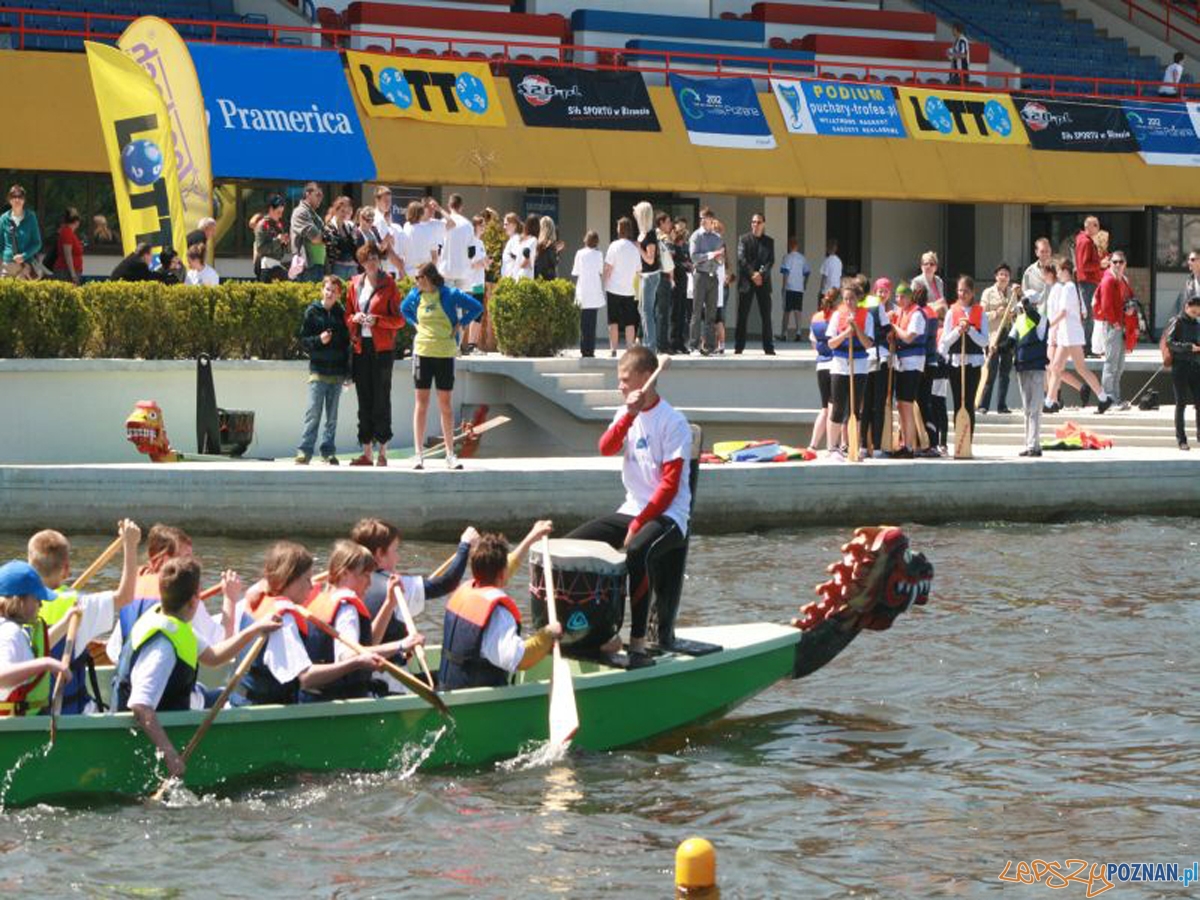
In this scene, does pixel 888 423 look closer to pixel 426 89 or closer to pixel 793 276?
pixel 793 276

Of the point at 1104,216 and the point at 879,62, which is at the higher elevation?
the point at 879,62

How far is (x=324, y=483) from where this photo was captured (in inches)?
744

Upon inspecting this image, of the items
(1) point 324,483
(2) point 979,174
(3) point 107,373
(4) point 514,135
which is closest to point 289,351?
(3) point 107,373

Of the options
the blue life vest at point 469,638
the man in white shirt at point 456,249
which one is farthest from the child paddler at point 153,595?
the man in white shirt at point 456,249

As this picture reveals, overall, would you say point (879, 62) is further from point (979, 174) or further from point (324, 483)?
point (324, 483)

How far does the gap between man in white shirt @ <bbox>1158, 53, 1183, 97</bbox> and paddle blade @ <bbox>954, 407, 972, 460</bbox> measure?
17.6m

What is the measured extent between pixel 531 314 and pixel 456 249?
3.56ft

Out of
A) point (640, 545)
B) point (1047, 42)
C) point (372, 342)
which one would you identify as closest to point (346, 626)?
point (640, 545)

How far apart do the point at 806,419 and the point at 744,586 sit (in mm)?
6200

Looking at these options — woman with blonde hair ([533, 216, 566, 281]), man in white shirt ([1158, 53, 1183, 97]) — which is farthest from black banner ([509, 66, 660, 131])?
man in white shirt ([1158, 53, 1183, 97])

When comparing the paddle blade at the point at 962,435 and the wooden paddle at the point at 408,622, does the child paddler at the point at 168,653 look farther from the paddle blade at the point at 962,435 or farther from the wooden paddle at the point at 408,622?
the paddle blade at the point at 962,435

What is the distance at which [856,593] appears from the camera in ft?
43.2

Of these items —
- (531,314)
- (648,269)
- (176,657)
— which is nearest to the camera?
(176,657)

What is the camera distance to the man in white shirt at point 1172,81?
37.2m
